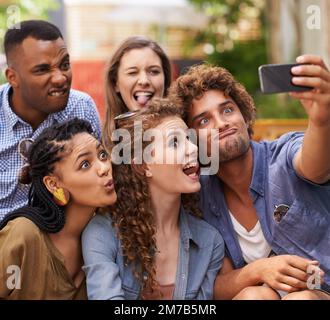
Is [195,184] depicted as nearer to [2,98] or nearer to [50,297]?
[50,297]

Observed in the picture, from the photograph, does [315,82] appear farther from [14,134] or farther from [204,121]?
[14,134]

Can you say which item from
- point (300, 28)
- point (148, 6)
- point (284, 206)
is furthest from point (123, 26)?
point (284, 206)

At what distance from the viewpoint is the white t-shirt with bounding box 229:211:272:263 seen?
278 cm

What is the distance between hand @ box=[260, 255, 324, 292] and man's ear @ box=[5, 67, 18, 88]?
1571mm

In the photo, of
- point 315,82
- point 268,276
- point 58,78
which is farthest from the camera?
point 58,78

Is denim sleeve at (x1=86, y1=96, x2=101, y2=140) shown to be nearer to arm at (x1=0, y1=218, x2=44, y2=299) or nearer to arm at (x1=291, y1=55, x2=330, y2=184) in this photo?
arm at (x1=0, y1=218, x2=44, y2=299)

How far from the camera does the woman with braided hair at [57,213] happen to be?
2.46 m

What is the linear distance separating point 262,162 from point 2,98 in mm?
1392

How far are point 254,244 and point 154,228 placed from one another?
18.1 inches

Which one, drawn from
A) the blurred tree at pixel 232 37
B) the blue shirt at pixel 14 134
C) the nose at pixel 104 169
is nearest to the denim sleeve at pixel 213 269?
the nose at pixel 104 169

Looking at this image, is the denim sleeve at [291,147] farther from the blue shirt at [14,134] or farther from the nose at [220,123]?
the blue shirt at [14,134]

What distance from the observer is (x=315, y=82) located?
2.25 m

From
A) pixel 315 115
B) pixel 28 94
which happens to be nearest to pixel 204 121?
pixel 315 115

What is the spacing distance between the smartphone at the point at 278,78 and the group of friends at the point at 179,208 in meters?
0.04
